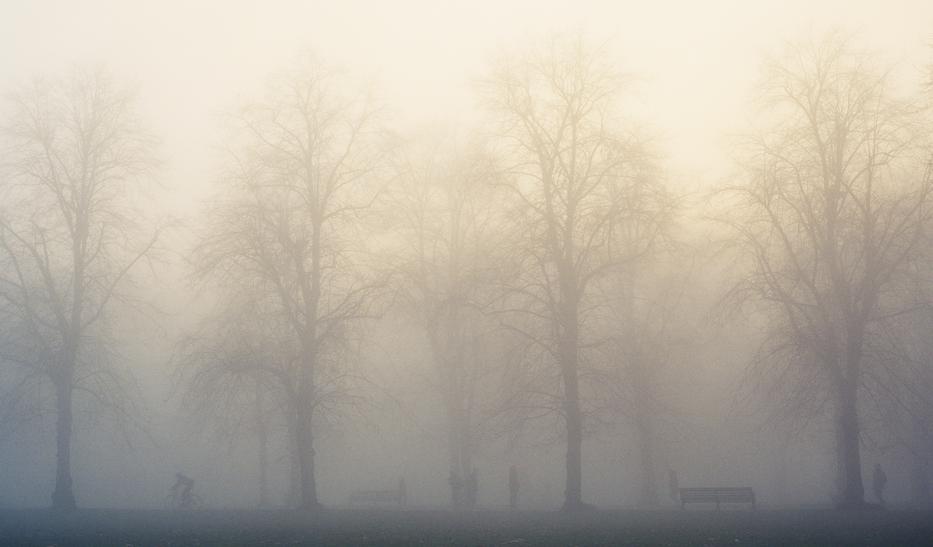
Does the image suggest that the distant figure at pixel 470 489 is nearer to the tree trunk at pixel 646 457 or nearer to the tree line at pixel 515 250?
the tree line at pixel 515 250

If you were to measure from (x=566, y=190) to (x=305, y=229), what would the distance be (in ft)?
29.9

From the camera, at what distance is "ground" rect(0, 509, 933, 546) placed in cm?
1950

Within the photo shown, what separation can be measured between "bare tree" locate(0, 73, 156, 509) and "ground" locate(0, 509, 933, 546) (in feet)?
21.5

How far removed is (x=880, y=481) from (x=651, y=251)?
1360cm

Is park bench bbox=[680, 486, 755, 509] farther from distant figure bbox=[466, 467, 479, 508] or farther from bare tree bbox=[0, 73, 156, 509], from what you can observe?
bare tree bbox=[0, 73, 156, 509]

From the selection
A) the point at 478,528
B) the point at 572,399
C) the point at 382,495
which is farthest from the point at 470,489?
the point at 478,528

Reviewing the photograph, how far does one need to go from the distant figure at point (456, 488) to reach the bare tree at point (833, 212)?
11.7 metres

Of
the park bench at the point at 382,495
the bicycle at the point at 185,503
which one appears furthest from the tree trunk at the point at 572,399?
the bicycle at the point at 185,503

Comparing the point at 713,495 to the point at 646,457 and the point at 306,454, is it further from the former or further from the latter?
the point at 306,454

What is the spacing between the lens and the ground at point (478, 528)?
768 inches

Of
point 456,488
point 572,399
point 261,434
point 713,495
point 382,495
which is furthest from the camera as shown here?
point 261,434

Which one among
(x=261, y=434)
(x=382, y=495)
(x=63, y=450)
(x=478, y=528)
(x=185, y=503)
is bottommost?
(x=478, y=528)

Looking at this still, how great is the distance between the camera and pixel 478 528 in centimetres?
2294

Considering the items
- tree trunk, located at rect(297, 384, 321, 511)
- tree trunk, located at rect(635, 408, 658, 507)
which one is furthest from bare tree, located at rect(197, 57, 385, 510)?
tree trunk, located at rect(635, 408, 658, 507)
